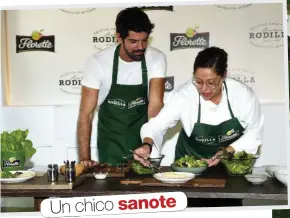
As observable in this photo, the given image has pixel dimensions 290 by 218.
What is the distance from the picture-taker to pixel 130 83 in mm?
3457

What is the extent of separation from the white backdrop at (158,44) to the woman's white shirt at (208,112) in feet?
0.24

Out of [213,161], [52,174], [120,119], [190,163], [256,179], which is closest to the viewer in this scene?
[256,179]

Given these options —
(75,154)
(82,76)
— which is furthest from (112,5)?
(75,154)

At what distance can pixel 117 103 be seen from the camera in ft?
11.3

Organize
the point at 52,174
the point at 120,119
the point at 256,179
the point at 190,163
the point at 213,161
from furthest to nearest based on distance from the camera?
the point at 120,119 → the point at 213,161 → the point at 190,163 → the point at 52,174 → the point at 256,179

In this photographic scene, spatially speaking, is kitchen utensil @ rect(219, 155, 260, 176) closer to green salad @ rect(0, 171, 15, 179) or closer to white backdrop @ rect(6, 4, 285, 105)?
white backdrop @ rect(6, 4, 285, 105)

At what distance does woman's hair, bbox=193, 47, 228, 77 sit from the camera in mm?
3402

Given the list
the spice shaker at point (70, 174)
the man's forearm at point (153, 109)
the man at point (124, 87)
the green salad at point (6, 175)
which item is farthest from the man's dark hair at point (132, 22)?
the green salad at point (6, 175)

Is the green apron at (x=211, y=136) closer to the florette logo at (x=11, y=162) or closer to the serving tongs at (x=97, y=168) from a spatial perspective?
the serving tongs at (x=97, y=168)

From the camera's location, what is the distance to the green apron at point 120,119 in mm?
3453

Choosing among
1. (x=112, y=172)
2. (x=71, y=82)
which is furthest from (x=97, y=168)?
(x=71, y=82)

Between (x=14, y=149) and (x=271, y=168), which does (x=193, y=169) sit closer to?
(x=271, y=168)

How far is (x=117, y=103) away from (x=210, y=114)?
63 cm

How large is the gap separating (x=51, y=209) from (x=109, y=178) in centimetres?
41
